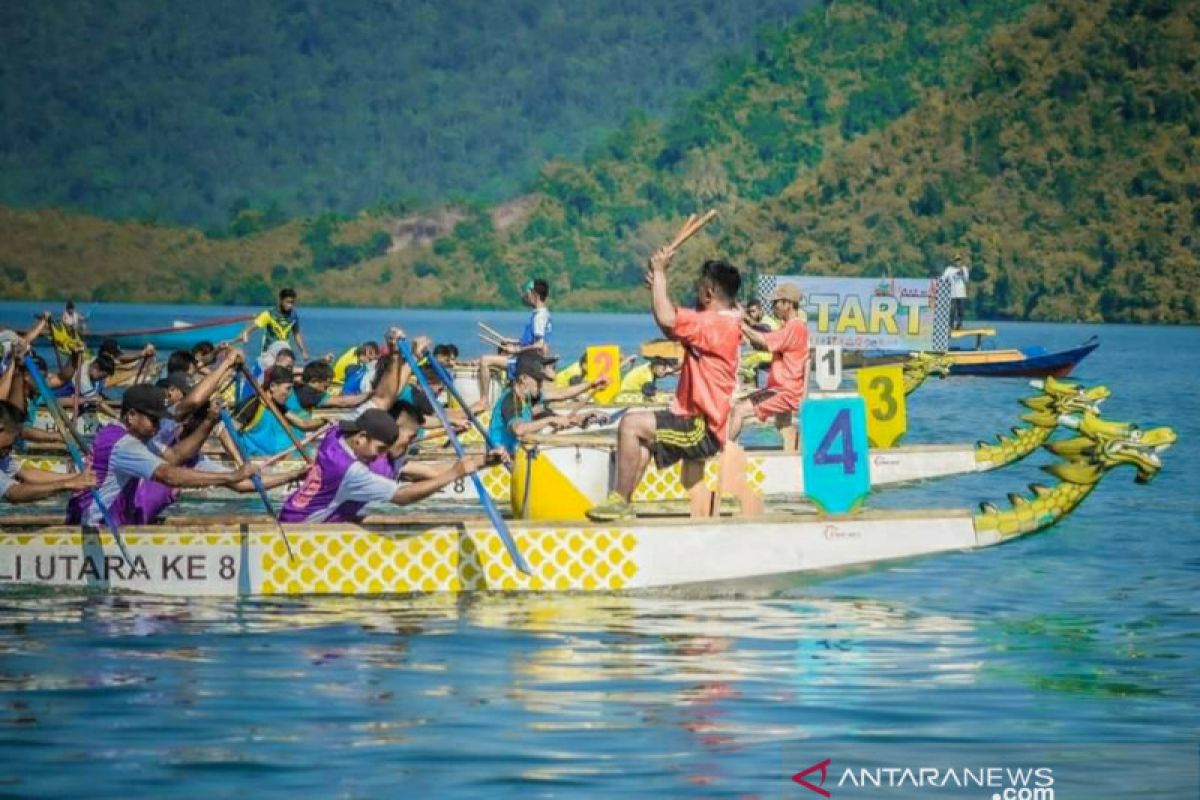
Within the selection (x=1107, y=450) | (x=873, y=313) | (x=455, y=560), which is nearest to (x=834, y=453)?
(x=1107, y=450)

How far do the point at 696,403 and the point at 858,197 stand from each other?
12193 cm

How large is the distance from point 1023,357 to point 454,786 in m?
37.8

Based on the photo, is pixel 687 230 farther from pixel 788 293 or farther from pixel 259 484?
pixel 788 293

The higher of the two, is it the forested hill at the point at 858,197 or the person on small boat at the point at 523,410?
the forested hill at the point at 858,197

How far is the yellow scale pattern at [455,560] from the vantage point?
17.4 meters

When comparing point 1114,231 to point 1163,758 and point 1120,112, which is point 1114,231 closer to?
point 1120,112

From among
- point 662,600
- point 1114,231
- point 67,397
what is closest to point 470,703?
point 662,600

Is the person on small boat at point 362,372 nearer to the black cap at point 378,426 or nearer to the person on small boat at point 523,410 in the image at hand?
the person on small boat at point 523,410

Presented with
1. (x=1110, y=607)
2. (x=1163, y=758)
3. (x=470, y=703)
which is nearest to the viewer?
(x=1163, y=758)

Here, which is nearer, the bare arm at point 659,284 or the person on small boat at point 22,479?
the bare arm at point 659,284

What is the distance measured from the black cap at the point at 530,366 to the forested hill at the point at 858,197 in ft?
331

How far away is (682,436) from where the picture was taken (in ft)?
57.7

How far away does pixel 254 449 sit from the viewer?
24.6 metres

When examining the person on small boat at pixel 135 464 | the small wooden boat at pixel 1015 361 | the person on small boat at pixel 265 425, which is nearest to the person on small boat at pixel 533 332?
the person on small boat at pixel 265 425
